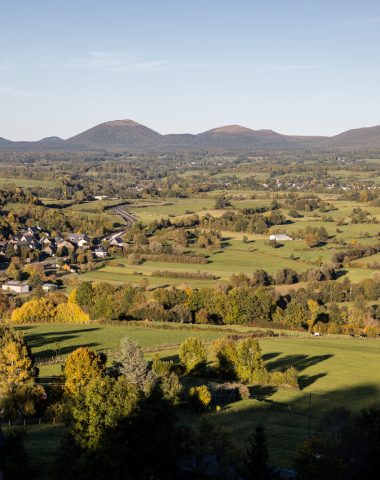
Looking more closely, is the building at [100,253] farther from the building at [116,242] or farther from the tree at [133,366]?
the tree at [133,366]

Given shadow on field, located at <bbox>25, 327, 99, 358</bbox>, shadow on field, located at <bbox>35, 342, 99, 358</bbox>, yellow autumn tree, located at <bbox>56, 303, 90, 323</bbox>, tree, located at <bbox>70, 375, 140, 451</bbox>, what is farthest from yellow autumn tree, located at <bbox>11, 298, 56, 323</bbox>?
tree, located at <bbox>70, 375, 140, 451</bbox>

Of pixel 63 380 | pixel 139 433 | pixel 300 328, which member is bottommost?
pixel 300 328

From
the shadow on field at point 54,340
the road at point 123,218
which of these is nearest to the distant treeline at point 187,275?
the shadow on field at point 54,340

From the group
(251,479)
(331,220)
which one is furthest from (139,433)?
(331,220)

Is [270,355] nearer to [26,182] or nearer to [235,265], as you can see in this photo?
[235,265]

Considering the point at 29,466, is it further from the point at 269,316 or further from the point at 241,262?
the point at 241,262

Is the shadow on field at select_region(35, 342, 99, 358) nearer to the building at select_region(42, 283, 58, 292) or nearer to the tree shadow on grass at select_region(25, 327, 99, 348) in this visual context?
the tree shadow on grass at select_region(25, 327, 99, 348)
